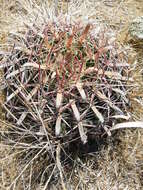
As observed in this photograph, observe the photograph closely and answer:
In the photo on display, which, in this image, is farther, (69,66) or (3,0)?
(3,0)

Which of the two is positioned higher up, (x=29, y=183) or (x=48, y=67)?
(x=48, y=67)

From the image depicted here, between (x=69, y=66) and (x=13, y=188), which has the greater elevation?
(x=69, y=66)

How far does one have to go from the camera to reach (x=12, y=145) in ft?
5.95

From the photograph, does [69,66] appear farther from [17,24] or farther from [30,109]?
[17,24]

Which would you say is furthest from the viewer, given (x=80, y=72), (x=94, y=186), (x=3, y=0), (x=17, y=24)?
(x=3, y=0)

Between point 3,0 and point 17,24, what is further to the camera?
point 3,0

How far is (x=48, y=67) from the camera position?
167cm

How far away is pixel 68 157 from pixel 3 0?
1.17 metres

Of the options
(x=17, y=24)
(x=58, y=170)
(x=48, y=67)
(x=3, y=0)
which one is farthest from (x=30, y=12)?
(x=58, y=170)

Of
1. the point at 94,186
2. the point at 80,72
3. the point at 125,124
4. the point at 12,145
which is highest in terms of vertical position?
the point at 80,72

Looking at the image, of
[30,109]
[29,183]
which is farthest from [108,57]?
[29,183]

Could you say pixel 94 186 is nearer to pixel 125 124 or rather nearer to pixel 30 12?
pixel 125 124

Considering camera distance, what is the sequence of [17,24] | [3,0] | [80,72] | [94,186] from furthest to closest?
[3,0], [17,24], [94,186], [80,72]

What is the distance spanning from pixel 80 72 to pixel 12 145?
0.50m
